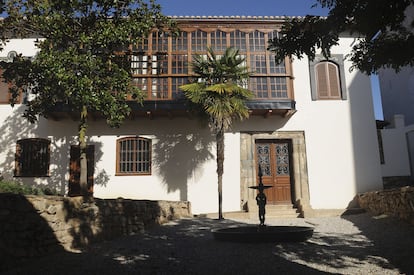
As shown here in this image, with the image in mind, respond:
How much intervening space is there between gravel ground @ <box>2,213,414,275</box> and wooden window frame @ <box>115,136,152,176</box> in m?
4.71

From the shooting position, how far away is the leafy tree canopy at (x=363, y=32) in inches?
142

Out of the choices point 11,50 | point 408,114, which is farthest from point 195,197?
point 408,114

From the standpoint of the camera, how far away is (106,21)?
8711 mm

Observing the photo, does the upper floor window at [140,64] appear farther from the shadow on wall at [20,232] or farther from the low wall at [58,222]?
the shadow on wall at [20,232]

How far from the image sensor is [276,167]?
43.1 feet

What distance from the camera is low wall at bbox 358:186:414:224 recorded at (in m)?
8.28

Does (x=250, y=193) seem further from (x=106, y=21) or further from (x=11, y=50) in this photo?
(x=11, y=50)

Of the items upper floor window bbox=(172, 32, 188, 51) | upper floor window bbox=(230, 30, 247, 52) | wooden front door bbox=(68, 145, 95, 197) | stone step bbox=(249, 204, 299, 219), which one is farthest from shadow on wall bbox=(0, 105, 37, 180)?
stone step bbox=(249, 204, 299, 219)

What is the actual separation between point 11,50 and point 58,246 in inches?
389

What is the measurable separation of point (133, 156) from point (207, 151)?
249cm

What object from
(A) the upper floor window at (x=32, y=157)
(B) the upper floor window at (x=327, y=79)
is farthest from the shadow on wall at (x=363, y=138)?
(A) the upper floor window at (x=32, y=157)

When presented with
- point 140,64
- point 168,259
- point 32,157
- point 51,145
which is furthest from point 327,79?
point 32,157

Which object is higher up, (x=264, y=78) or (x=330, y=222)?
(x=264, y=78)

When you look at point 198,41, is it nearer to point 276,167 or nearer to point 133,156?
point 133,156
